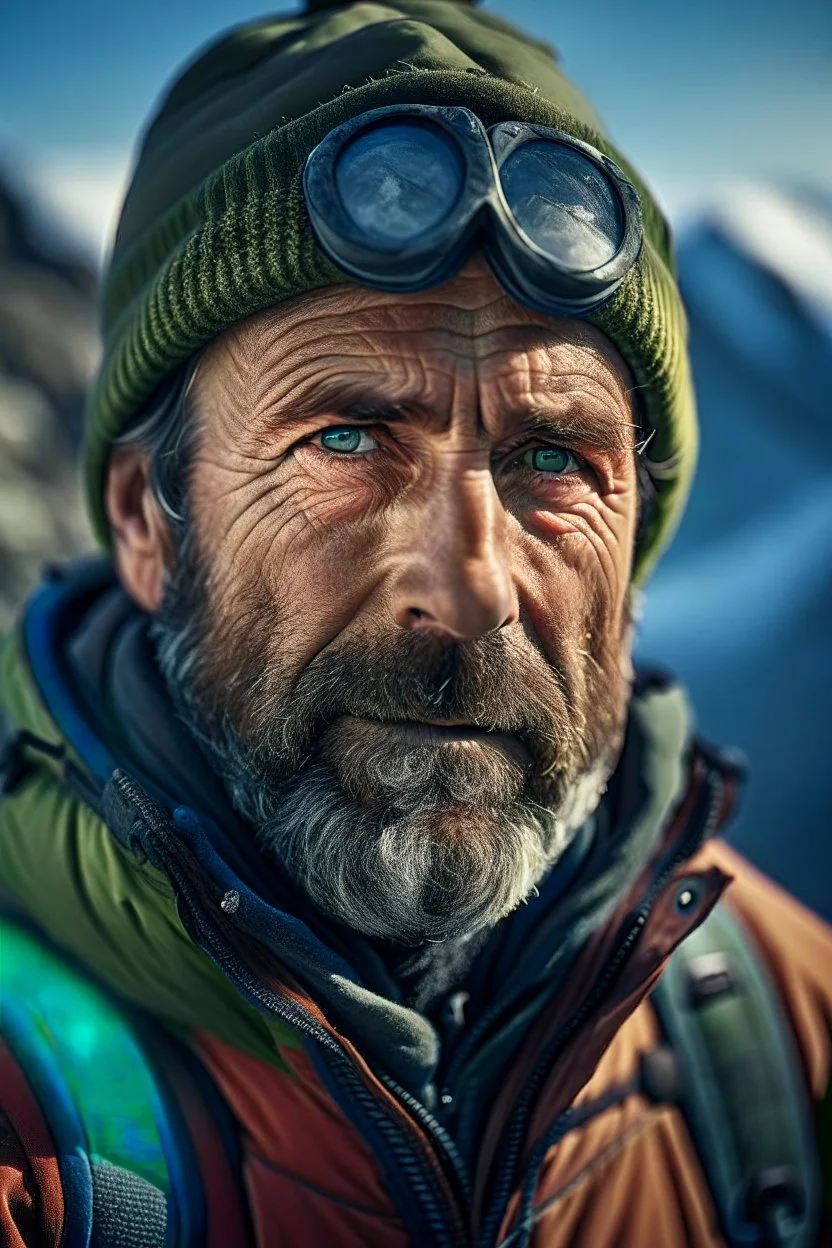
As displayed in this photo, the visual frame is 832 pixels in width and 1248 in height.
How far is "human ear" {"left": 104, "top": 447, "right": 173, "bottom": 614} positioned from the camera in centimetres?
179

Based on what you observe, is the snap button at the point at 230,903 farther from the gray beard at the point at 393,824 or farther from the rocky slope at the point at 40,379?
the rocky slope at the point at 40,379

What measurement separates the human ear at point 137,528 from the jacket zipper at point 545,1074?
916mm

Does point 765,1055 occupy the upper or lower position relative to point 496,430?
lower

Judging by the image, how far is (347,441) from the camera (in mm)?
1497

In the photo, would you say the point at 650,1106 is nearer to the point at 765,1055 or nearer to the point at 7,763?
the point at 765,1055

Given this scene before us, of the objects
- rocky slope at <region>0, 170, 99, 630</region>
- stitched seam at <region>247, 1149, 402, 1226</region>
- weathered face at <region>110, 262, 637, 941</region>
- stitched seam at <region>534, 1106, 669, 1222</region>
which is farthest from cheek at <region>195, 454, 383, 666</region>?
rocky slope at <region>0, 170, 99, 630</region>

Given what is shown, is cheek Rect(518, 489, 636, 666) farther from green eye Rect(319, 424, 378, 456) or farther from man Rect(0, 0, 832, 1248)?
green eye Rect(319, 424, 378, 456)

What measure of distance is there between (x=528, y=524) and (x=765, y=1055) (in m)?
1.04

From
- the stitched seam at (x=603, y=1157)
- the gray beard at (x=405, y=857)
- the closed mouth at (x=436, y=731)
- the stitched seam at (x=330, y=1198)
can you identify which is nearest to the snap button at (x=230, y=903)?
the gray beard at (x=405, y=857)

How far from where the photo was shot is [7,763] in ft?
5.93

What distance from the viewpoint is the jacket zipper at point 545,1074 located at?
1.53 metres

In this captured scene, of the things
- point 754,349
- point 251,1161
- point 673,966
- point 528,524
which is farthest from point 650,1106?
point 754,349

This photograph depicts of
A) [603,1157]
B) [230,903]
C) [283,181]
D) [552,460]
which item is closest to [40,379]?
[283,181]

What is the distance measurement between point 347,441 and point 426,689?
36cm
